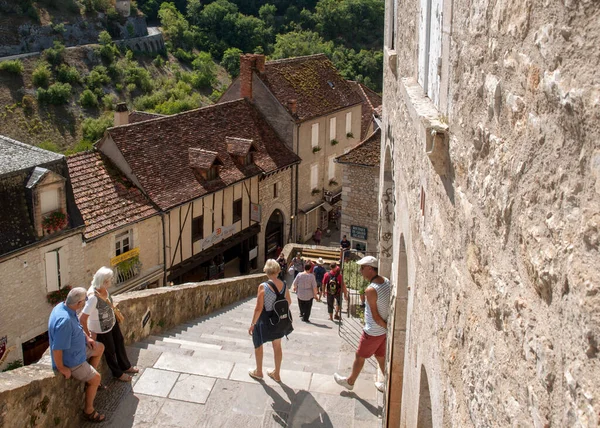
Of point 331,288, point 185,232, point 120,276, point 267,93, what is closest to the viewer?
point 331,288

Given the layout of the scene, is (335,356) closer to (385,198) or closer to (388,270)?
(388,270)

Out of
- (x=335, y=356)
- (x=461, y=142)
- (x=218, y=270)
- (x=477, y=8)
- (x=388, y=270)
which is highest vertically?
(x=477, y=8)

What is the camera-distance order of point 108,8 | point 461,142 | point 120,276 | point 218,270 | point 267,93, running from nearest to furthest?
1. point 461,142
2. point 120,276
3. point 218,270
4. point 267,93
5. point 108,8

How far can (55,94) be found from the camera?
41.2 m

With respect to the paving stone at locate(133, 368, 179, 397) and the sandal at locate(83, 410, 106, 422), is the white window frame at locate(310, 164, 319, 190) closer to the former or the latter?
the paving stone at locate(133, 368, 179, 397)

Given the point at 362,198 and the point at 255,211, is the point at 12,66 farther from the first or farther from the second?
the point at 362,198

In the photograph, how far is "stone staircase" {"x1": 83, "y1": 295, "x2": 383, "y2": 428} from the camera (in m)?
6.15

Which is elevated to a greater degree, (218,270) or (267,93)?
(267,93)

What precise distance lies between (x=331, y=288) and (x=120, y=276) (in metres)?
7.58

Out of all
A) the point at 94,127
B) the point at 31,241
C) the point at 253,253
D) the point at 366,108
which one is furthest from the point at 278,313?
the point at 94,127

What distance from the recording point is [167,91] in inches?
1813

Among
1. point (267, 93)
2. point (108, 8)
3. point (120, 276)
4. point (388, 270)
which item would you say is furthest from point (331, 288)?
point (108, 8)

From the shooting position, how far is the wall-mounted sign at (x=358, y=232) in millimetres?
20508

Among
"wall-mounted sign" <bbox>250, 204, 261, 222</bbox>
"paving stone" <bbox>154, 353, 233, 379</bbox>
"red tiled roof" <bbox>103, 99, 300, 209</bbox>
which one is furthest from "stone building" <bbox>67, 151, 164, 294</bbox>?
"paving stone" <bbox>154, 353, 233, 379</bbox>
